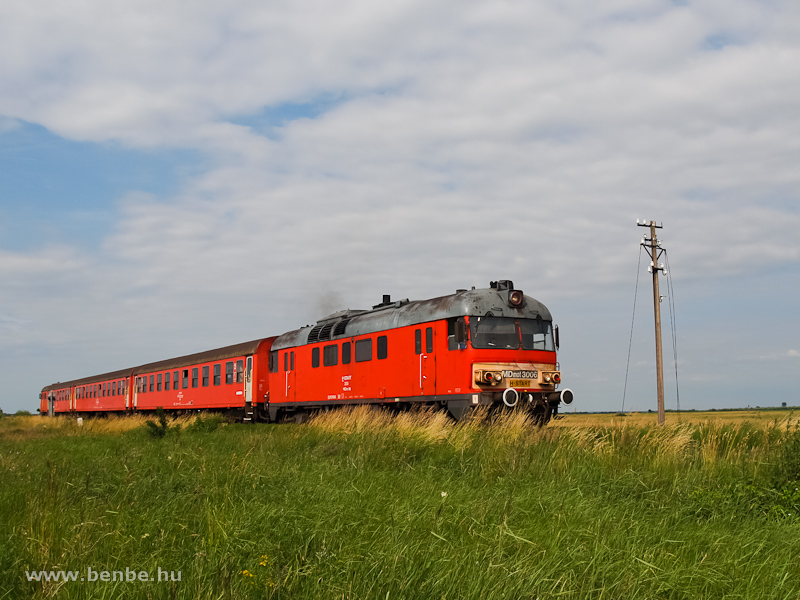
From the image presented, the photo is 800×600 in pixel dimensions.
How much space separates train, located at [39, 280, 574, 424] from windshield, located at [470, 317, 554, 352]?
0.08ft

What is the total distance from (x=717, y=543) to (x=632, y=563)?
1.25 m

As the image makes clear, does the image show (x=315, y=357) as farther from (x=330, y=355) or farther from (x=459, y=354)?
(x=459, y=354)

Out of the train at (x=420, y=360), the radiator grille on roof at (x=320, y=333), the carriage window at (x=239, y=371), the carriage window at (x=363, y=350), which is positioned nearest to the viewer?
the train at (x=420, y=360)

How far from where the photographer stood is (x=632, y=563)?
529 cm

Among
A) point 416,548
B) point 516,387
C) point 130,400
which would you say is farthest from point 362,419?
point 130,400

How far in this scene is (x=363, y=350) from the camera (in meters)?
19.9

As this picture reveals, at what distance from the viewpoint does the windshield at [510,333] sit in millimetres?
16266

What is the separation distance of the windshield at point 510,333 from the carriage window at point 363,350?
4232 mm

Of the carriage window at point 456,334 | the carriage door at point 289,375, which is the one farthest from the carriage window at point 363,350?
the carriage door at point 289,375

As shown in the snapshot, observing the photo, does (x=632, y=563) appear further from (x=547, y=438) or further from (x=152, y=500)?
(x=547, y=438)

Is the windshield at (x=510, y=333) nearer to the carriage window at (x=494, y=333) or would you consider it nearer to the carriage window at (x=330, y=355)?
the carriage window at (x=494, y=333)

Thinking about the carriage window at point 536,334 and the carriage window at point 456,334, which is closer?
the carriage window at point 456,334

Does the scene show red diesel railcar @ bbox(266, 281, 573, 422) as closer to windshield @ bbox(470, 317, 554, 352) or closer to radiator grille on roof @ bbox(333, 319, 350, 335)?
windshield @ bbox(470, 317, 554, 352)

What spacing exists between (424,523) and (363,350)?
13.8 meters
